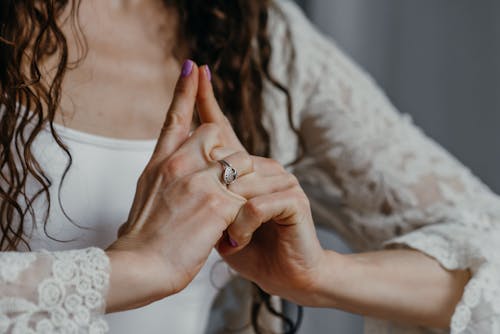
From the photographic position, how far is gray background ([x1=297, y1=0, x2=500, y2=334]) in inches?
63.4

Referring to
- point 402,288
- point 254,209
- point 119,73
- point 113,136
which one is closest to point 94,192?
point 113,136

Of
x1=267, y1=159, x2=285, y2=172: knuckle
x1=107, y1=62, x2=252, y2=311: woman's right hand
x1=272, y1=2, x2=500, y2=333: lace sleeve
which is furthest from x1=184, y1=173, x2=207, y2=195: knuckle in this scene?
x1=272, y1=2, x2=500, y2=333: lace sleeve

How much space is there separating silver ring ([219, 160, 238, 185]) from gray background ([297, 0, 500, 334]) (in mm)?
909

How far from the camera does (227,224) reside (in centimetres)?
83

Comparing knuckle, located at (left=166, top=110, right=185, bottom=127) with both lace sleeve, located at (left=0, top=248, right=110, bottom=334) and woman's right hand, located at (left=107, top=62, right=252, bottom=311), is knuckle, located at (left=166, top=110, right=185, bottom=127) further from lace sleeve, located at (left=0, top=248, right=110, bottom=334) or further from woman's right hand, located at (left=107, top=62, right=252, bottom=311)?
lace sleeve, located at (left=0, top=248, right=110, bottom=334)

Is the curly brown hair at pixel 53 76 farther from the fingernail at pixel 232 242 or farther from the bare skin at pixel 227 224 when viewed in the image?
the fingernail at pixel 232 242

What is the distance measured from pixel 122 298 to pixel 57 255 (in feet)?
0.26

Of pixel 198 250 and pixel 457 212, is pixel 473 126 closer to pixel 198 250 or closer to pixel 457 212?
pixel 457 212

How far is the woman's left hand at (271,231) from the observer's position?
0.85 meters

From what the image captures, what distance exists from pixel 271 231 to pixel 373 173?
0.34 metres

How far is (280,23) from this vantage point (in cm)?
131

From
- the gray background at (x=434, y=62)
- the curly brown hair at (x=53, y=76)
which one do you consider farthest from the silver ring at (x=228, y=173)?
the gray background at (x=434, y=62)

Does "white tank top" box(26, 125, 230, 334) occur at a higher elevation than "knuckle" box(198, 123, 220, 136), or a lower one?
lower

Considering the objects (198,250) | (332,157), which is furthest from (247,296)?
(198,250)
